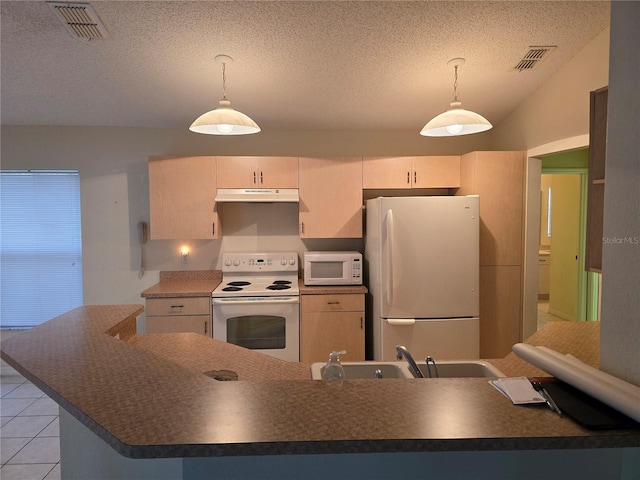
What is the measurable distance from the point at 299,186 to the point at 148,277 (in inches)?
69.3

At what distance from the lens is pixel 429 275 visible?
10.3 feet

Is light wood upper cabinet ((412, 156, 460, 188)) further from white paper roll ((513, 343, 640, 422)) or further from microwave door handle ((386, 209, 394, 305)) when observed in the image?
white paper roll ((513, 343, 640, 422))

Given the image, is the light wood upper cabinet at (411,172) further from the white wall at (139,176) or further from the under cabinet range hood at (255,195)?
the under cabinet range hood at (255,195)

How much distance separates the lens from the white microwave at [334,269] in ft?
11.9

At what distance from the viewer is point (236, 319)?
11.1 feet

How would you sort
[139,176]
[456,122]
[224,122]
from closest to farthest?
1. [224,122]
2. [456,122]
3. [139,176]

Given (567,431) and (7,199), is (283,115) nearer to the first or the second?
(7,199)

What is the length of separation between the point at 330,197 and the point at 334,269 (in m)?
0.66

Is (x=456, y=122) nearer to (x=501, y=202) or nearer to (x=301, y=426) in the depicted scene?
(x=501, y=202)

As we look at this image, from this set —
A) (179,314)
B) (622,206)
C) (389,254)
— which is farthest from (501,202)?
(179,314)

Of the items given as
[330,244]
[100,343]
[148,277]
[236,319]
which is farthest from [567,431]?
[148,277]

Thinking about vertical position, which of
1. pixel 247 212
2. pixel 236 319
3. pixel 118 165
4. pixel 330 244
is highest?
pixel 118 165

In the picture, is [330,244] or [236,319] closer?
[236,319]

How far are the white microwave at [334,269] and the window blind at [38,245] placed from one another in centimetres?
227
